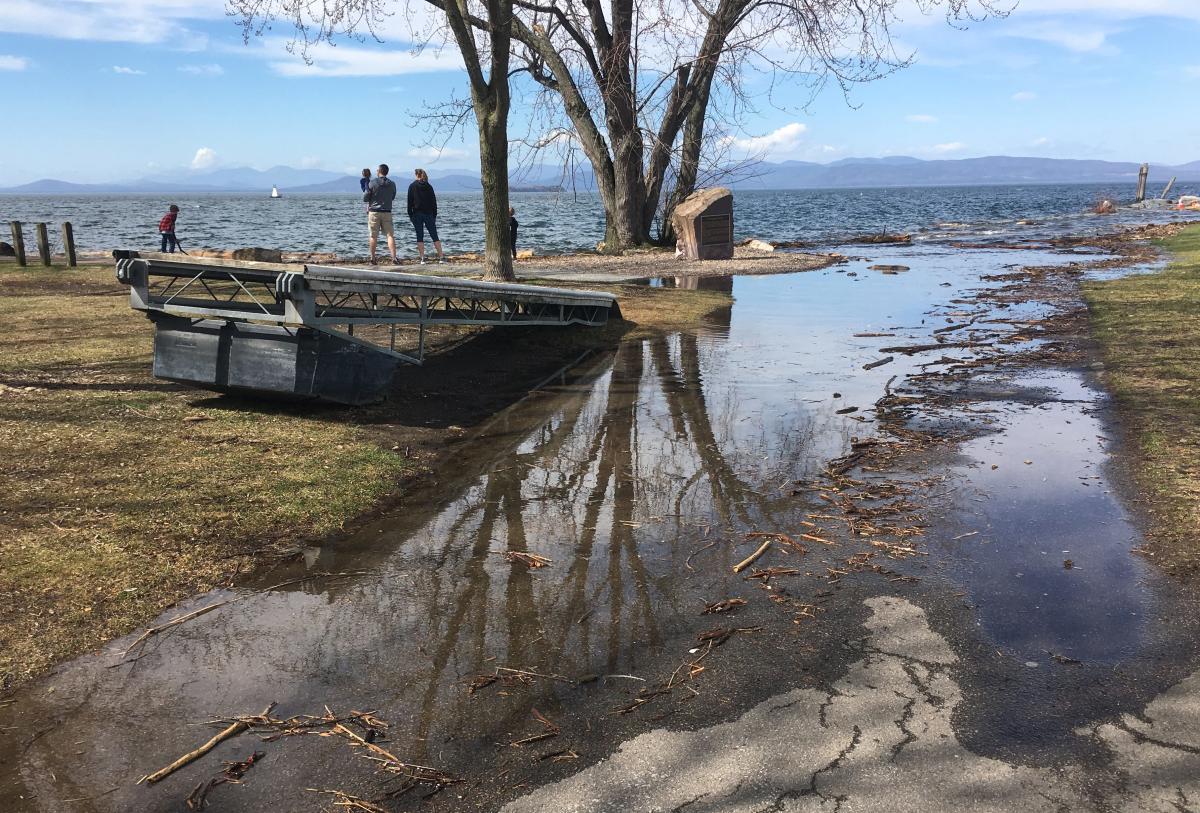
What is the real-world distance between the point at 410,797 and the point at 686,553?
2566 millimetres

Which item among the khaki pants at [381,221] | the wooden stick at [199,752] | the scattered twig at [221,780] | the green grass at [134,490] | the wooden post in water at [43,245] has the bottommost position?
the scattered twig at [221,780]

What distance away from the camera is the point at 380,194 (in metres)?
19.9

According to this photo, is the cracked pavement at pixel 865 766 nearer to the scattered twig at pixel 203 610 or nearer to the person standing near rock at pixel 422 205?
the scattered twig at pixel 203 610

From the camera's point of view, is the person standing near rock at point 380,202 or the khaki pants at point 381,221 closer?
the person standing near rock at point 380,202

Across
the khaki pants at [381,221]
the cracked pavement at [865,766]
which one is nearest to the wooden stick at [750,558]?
the cracked pavement at [865,766]

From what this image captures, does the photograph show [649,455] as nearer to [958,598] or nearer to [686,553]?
[686,553]

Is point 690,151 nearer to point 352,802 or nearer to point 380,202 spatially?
point 380,202

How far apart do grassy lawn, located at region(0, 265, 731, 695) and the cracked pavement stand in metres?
2.80

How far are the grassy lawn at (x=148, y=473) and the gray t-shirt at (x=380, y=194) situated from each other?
366 inches

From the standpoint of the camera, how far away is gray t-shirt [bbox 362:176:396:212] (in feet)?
64.3

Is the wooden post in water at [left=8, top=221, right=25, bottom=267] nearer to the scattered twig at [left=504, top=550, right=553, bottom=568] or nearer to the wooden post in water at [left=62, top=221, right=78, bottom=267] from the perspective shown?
the wooden post in water at [left=62, top=221, right=78, bottom=267]

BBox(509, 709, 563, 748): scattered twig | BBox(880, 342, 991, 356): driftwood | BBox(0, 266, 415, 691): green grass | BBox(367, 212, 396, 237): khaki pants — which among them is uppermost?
BBox(367, 212, 396, 237): khaki pants

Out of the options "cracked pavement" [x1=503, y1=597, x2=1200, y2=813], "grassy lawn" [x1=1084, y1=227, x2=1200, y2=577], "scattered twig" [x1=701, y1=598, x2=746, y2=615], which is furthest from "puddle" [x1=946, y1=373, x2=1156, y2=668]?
"scattered twig" [x1=701, y1=598, x2=746, y2=615]

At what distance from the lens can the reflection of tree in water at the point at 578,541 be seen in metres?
4.15
